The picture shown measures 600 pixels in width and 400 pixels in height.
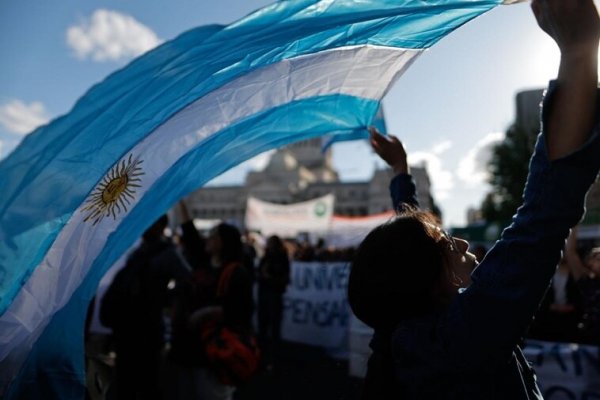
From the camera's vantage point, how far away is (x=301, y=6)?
191 centimetres

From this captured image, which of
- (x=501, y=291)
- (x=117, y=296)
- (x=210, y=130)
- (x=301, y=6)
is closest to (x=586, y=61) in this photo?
(x=501, y=291)

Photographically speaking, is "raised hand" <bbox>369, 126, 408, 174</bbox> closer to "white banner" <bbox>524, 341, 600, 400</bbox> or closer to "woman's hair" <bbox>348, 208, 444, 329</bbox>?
"woman's hair" <bbox>348, 208, 444, 329</bbox>

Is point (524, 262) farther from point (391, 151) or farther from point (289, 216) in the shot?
point (289, 216)

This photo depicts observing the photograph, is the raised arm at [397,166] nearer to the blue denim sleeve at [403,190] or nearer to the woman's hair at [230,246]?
the blue denim sleeve at [403,190]

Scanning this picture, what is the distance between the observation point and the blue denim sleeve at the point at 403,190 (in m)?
2.16

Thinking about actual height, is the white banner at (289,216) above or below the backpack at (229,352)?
above

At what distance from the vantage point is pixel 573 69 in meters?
0.95

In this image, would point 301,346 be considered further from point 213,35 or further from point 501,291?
point 501,291

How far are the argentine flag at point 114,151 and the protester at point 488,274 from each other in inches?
37.8

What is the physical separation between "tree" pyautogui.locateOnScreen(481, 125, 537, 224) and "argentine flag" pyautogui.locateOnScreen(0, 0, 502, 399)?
33.4m

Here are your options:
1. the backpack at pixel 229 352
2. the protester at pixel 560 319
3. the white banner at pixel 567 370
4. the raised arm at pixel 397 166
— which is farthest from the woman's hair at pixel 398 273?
the protester at pixel 560 319

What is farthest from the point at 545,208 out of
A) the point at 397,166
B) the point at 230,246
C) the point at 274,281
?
the point at 274,281

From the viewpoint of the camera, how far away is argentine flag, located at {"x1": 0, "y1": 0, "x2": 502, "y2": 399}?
1910mm

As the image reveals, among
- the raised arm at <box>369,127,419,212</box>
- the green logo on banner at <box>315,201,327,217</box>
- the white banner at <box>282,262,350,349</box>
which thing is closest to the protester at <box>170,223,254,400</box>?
the raised arm at <box>369,127,419,212</box>
